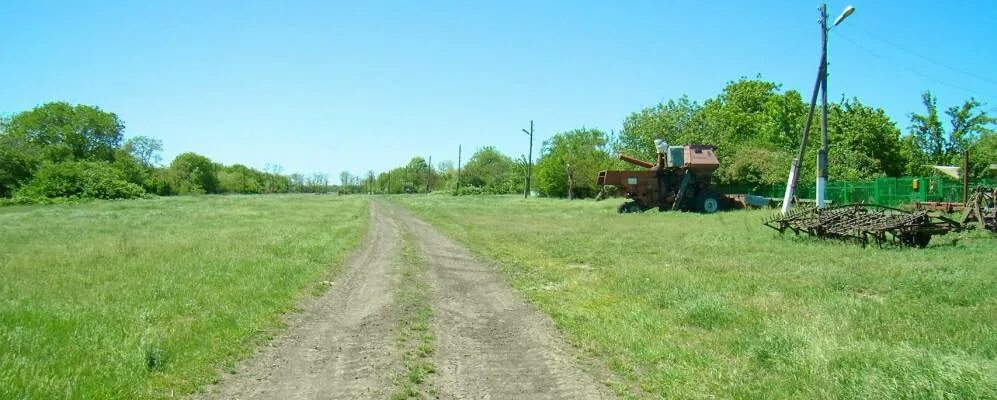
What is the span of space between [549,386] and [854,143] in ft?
181

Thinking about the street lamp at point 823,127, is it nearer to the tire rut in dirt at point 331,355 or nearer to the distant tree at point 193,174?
the tire rut in dirt at point 331,355

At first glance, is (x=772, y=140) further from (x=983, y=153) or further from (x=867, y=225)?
(x=867, y=225)

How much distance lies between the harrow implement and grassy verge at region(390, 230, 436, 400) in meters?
11.9

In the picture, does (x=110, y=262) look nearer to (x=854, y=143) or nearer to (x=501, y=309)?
(x=501, y=309)

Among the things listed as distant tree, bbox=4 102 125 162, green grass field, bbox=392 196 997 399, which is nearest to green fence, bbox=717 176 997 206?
green grass field, bbox=392 196 997 399

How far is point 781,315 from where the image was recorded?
7.73 meters

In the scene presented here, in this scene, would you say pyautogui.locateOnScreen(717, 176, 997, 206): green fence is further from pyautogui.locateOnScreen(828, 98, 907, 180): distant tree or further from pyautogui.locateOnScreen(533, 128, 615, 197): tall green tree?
pyautogui.locateOnScreen(533, 128, 615, 197): tall green tree

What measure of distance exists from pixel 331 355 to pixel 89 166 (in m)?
88.7

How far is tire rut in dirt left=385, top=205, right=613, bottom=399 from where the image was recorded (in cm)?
523

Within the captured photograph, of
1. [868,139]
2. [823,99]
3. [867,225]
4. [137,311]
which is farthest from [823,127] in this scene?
[868,139]

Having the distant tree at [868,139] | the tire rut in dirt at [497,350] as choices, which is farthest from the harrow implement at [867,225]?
the distant tree at [868,139]

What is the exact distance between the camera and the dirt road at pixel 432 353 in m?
5.19

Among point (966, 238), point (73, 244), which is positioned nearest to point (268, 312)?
point (73, 244)

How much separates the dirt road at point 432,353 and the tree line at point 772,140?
39013 mm
